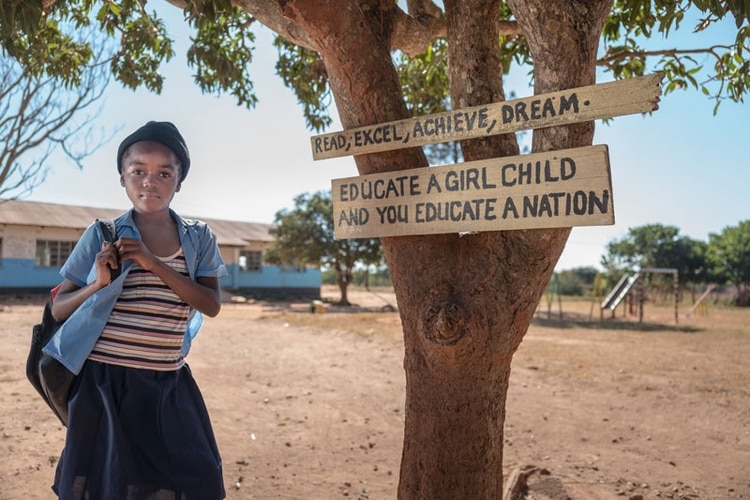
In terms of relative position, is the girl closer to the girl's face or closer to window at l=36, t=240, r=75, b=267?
the girl's face

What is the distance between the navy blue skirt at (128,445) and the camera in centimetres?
204

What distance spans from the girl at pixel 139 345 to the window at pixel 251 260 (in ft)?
104

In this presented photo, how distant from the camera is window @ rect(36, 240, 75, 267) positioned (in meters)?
26.0

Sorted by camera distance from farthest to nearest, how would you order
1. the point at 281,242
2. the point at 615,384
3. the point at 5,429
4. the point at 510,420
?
the point at 281,242 < the point at 615,384 < the point at 510,420 < the point at 5,429

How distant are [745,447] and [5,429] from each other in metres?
6.32

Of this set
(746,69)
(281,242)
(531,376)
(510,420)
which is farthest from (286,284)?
(746,69)

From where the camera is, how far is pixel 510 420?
631cm

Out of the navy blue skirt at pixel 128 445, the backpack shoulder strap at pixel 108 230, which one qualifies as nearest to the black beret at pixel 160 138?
the backpack shoulder strap at pixel 108 230

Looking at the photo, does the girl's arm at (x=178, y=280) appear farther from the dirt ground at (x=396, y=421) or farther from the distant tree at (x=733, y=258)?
the distant tree at (x=733, y=258)

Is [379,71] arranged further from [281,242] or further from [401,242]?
[281,242]

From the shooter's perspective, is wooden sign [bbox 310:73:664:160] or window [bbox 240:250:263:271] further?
window [bbox 240:250:263:271]

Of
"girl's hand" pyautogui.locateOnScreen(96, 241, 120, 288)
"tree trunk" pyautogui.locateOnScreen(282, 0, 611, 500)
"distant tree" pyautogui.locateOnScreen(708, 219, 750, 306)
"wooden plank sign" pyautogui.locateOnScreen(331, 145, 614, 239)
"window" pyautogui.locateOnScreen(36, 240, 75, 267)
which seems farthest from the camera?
"distant tree" pyautogui.locateOnScreen(708, 219, 750, 306)

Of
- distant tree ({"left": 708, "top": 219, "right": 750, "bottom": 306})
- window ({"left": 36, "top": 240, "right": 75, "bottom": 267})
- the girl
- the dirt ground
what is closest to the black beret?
the girl

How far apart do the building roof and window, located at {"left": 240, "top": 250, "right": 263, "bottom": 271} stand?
0.92 m
